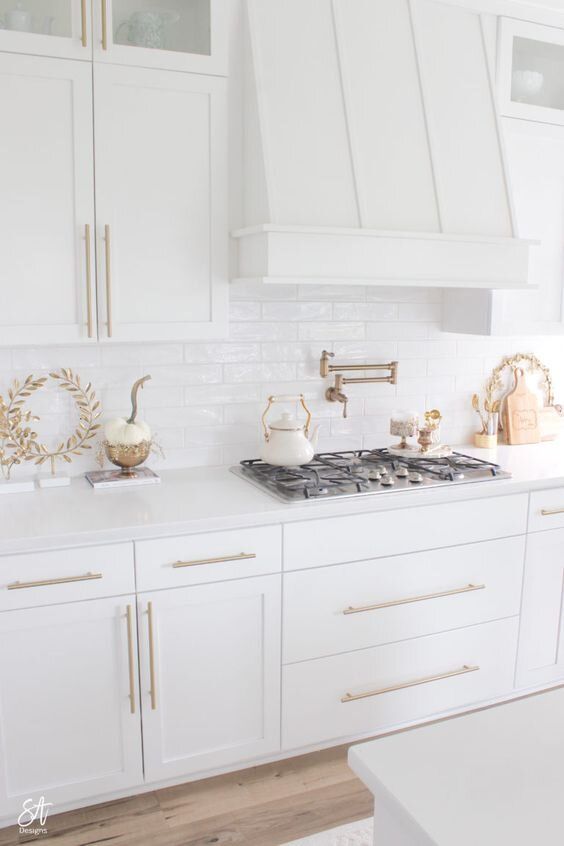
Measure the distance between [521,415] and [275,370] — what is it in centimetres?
116

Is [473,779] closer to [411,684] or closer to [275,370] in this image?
[411,684]

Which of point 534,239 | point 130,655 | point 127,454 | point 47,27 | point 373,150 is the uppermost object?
point 47,27

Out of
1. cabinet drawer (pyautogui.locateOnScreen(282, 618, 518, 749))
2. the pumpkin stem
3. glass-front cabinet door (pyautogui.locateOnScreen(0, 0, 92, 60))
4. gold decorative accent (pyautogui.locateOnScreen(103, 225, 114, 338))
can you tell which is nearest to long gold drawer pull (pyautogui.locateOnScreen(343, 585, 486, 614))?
cabinet drawer (pyautogui.locateOnScreen(282, 618, 518, 749))

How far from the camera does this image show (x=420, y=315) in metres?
3.16

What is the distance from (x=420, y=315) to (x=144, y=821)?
6.88ft

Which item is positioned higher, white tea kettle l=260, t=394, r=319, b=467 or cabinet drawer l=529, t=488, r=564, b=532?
white tea kettle l=260, t=394, r=319, b=467

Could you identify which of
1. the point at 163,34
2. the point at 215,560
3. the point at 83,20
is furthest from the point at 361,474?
the point at 83,20

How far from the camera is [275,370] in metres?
2.92

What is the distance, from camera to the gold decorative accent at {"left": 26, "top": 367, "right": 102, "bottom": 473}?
2600mm

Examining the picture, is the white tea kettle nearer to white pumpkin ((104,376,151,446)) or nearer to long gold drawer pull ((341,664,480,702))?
white pumpkin ((104,376,151,446))

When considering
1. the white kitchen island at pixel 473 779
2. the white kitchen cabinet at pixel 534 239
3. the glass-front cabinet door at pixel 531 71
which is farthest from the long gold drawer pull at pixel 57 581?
the glass-front cabinet door at pixel 531 71

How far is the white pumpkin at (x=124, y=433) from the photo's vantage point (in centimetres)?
255

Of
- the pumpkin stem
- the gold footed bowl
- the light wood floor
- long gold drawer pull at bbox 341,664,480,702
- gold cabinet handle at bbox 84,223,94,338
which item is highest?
gold cabinet handle at bbox 84,223,94,338

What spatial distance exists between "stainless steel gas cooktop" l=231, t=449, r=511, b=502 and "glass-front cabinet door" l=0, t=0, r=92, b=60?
1406 millimetres
